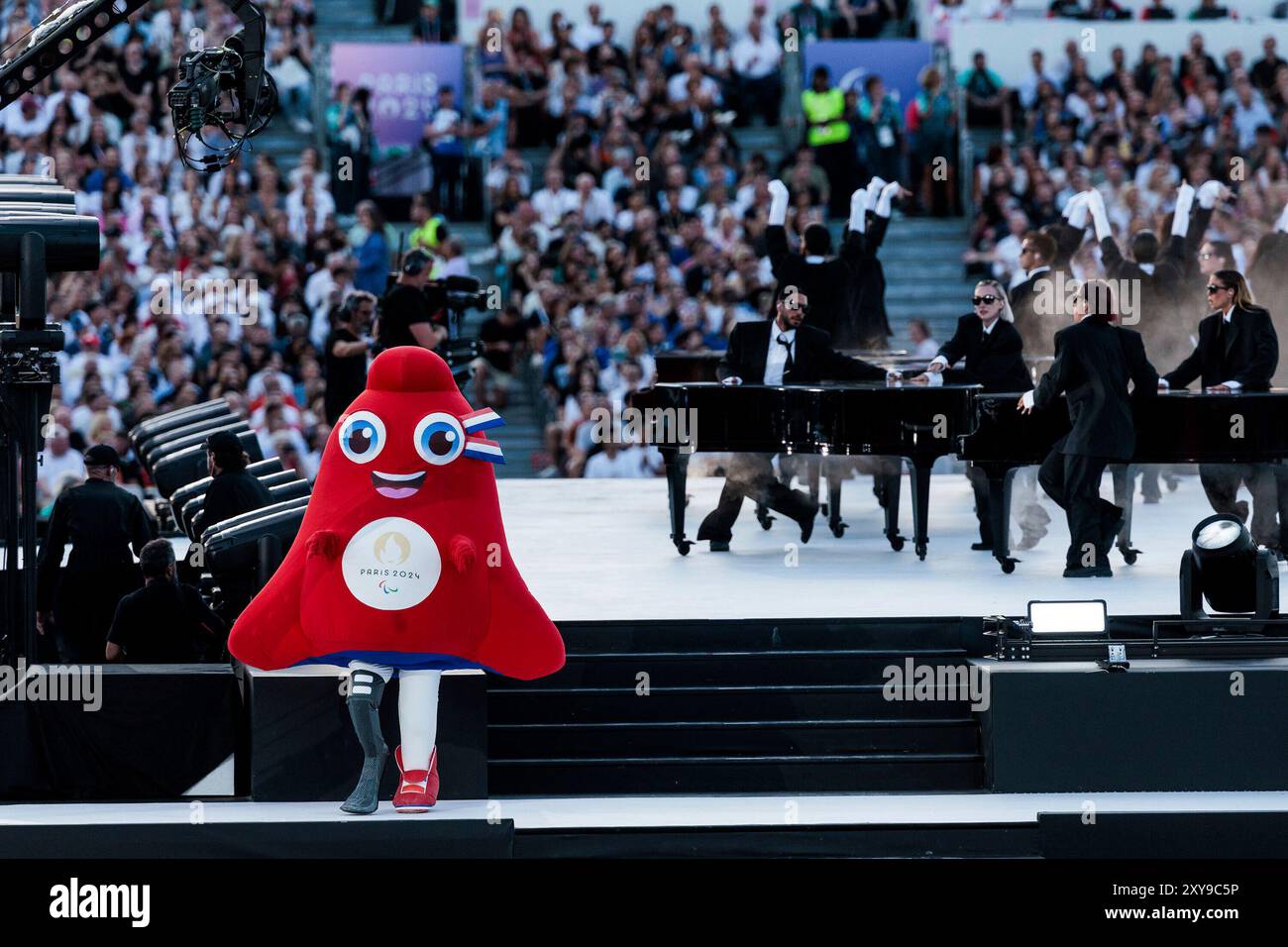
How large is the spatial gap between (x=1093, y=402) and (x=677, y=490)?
2503 millimetres

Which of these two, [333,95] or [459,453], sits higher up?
[333,95]

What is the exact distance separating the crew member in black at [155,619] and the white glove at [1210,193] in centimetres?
829

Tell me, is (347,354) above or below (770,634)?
above

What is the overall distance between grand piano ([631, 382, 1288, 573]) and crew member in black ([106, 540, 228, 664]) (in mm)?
3465

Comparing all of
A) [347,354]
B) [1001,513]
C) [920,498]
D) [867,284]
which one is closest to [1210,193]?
[867,284]

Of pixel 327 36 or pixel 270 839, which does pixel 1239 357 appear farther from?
pixel 327 36

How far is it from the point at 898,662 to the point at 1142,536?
3.93 meters

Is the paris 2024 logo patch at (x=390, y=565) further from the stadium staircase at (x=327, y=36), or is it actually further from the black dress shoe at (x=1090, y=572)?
the stadium staircase at (x=327, y=36)

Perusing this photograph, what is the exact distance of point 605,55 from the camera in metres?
21.6

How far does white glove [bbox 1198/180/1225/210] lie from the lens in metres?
15.6

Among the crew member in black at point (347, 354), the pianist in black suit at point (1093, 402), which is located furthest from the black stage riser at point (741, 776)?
the crew member in black at point (347, 354)

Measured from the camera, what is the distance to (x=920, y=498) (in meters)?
12.3
